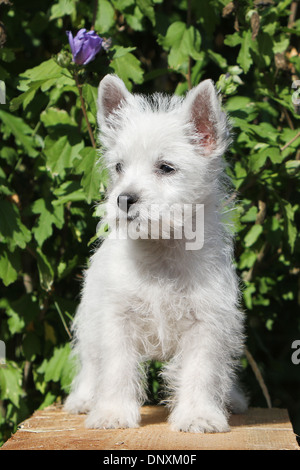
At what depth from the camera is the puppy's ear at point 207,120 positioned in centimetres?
358

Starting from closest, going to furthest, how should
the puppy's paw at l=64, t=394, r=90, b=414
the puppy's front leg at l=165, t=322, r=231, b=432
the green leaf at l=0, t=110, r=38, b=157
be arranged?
1. the puppy's front leg at l=165, t=322, r=231, b=432
2. the puppy's paw at l=64, t=394, r=90, b=414
3. the green leaf at l=0, t=110, r=38, b=157

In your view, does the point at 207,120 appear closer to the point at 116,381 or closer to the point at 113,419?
the point at 116,381

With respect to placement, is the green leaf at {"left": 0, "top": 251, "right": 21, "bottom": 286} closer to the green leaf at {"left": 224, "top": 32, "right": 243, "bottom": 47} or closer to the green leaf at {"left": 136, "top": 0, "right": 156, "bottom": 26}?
the green leaf at {"left": 136, "top": 0, "right": 156, "bottom": 26}

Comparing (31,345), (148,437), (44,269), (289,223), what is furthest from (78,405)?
(289,223)

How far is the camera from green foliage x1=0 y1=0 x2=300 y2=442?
4.33 metres

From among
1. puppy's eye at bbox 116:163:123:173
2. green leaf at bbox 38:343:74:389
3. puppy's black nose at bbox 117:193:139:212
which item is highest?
puppy's eye at bbox 116:163:123:173

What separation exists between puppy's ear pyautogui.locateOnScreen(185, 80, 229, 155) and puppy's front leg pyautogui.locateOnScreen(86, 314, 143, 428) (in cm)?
99

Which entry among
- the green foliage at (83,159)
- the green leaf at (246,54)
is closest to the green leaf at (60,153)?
the green foliage at (83,159)

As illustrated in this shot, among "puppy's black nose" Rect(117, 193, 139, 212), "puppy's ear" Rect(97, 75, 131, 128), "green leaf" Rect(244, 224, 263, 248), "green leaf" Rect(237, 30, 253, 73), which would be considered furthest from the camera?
"green leaf" Rect(244, 224, 263, 248)

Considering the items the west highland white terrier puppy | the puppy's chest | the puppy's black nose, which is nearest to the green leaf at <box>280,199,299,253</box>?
the west highland white terrier puppy

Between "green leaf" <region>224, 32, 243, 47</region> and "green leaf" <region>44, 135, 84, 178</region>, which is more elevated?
"green leaf" <region>224, 32, 243, 47</region>

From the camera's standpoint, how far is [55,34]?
16.7 ft

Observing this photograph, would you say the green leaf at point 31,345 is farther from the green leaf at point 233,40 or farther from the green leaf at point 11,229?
the green leaf at point 233,40
